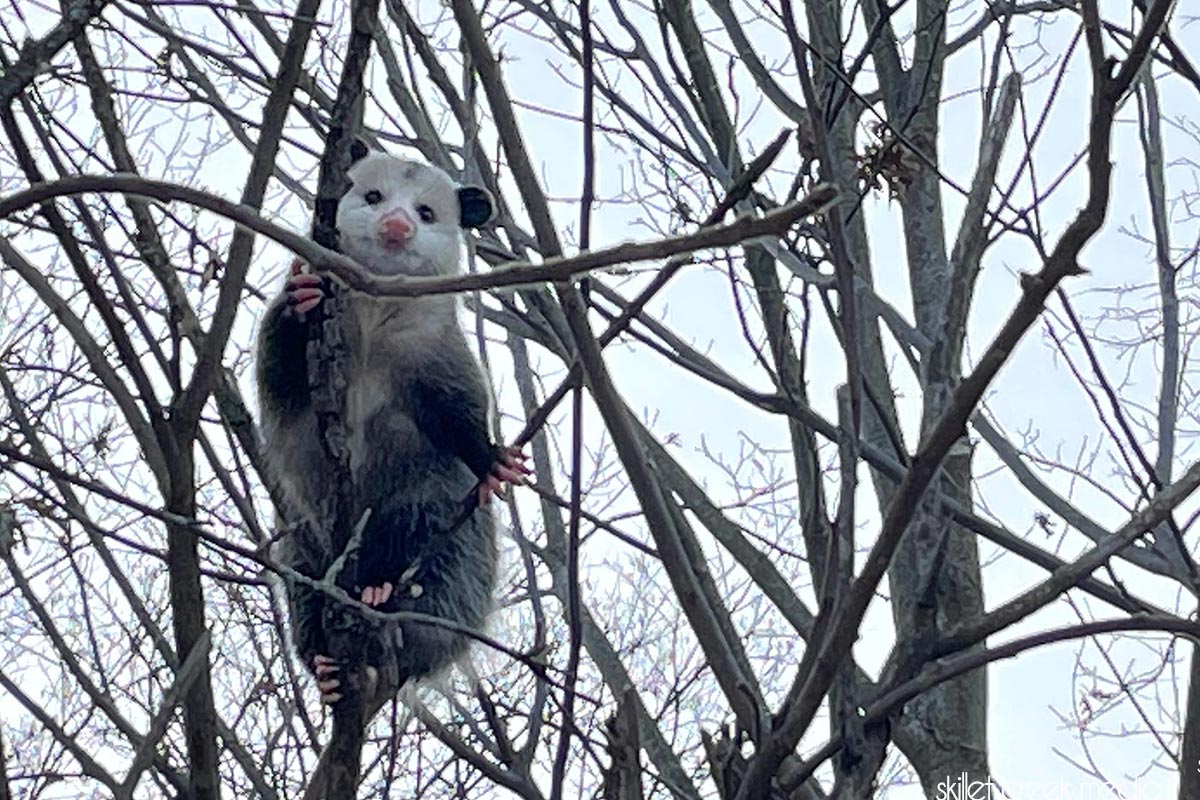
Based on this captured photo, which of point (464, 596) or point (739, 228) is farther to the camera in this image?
point (464, 596)

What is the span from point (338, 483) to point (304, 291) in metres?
0.58

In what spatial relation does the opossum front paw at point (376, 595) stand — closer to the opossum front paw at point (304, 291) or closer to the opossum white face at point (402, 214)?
the opossum front paw at point (304, 291)

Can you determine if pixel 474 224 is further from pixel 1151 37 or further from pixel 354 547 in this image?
pixel 1151 37

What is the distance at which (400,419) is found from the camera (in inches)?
161

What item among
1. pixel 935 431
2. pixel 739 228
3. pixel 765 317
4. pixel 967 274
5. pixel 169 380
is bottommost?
pixel 739 228

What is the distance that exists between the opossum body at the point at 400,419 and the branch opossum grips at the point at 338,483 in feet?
2.59

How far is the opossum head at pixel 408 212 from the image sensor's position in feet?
12.8

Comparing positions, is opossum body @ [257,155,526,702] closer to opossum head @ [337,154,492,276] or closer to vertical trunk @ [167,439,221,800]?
opossum head @ [337,154,492,276]

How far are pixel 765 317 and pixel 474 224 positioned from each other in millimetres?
948

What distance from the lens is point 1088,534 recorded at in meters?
3.83

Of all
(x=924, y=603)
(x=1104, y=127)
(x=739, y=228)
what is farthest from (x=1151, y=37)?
(x=924, y=603)

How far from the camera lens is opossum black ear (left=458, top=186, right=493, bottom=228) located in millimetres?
3967

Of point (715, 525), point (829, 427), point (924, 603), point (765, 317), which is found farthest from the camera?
point (715, 525)

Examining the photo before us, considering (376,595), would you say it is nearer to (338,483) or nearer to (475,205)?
(338,483)
